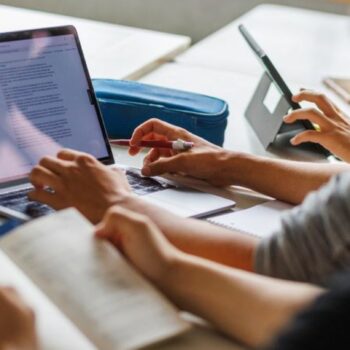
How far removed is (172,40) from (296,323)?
5.33 feet

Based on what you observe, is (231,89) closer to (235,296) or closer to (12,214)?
(12,214)

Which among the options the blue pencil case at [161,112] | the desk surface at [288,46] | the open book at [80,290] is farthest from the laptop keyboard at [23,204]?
the desk surface at [288,46]

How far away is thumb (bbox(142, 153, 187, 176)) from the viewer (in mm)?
1348

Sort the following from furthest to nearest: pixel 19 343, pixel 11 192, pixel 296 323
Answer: pixel 11 192 → pixel 19 343 → pixel 296 323

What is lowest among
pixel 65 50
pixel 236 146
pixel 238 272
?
pixel 236 146

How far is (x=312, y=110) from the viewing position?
1.50 metres

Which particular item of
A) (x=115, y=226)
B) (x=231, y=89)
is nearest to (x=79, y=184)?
(x=115, y=226)

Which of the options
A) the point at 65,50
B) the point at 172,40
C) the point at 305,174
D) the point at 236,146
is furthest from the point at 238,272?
the point at 172,40

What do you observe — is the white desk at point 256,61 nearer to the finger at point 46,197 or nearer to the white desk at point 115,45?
the white desk at point 115,45

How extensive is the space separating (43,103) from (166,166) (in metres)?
0.23

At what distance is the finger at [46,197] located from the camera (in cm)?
115

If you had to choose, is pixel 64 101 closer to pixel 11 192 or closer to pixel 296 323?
pixel 11 192

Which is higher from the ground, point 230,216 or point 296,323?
point 296,323

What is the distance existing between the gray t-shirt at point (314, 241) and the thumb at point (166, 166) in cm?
39
